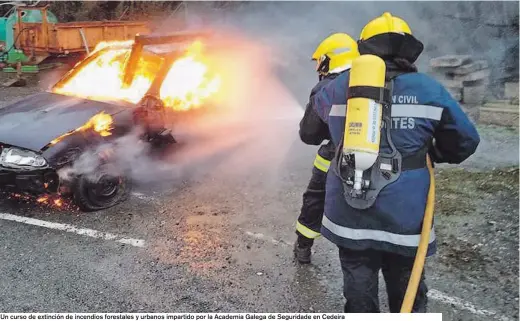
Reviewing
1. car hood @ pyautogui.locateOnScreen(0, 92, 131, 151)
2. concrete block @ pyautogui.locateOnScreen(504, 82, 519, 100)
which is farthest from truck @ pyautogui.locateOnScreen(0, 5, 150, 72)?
concrete block @ pyautogui.locateOnScreen(504, 82, 519, 100)

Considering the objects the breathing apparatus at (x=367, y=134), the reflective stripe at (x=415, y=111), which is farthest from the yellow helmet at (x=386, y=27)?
the reflective stripe at (x=415, y=111)

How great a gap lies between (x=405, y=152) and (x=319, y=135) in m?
0.75

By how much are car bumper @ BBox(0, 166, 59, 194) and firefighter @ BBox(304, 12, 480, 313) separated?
118 inches

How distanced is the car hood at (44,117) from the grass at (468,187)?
11.7 ft

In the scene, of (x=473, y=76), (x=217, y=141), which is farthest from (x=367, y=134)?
(x=473, y=76)

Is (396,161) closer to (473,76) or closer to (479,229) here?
(479,229)

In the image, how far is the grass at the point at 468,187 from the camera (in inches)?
193

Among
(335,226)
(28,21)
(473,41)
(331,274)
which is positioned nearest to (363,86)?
(335,226)

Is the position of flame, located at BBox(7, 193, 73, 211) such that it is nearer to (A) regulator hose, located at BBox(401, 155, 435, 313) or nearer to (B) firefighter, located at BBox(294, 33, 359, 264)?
(B) firefighter, located at BBox(294, 33, 359, 264)

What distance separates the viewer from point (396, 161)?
2.35m

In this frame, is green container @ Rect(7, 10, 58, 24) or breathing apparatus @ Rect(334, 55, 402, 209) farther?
green container @ Rect(7, 10, 58, 24)

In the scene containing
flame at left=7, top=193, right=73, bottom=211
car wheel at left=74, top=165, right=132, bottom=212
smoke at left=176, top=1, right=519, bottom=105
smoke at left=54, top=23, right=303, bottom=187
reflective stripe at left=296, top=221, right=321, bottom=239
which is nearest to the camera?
reflective stripe at left=296, top=221, right=321, bottom=239

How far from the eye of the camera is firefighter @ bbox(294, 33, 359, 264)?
3.00 m

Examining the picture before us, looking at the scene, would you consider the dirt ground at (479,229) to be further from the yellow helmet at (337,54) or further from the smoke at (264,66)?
the yellow helmet at (337,54)
